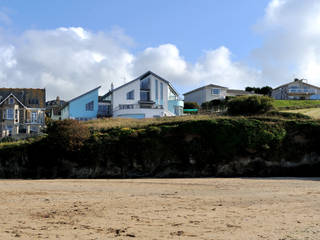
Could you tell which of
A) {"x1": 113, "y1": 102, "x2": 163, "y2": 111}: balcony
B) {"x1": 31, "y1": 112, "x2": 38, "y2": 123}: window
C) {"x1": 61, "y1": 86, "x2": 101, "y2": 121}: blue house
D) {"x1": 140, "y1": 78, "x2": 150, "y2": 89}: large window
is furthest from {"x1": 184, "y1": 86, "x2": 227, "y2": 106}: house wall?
{"x1": 31, "y1": 112, "x2": 38, "y2": 123}: window

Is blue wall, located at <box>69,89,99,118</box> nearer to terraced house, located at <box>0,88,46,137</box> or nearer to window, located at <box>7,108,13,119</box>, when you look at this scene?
terraced house, located at <box>0,88,46,137</box>

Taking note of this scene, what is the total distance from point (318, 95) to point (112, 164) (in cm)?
6909

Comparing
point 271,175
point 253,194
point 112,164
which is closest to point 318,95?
point 271,175

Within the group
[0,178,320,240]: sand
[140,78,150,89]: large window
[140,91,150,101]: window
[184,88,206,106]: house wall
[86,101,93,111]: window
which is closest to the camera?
[0,178,320,240]: sand

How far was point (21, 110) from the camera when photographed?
5428cm

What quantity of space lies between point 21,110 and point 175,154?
110 ft

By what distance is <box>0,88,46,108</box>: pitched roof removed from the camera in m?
55.8

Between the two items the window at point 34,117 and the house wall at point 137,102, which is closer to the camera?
the house wall at point 137,102

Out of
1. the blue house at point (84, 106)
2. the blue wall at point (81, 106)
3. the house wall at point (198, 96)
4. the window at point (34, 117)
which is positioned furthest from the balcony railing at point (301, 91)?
the window at point (34, 117)

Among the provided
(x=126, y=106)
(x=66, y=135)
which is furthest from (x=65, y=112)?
(x=66, y=135)

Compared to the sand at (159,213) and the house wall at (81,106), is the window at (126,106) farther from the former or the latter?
the sand at (159,213)

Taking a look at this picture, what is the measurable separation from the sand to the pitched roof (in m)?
39.8

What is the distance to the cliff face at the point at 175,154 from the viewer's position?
28375 millimetres

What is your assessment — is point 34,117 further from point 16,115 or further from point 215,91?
point 215,91
